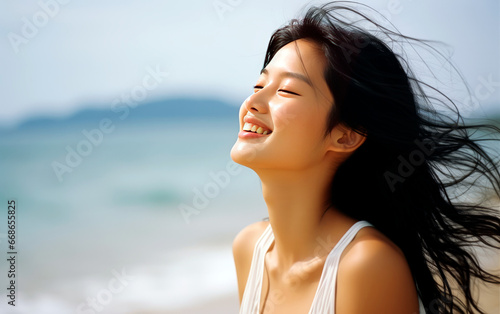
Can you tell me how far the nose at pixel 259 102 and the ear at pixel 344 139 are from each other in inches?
9.9

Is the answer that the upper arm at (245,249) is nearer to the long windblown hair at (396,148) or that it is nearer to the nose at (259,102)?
the long windblown hair at (396,148)

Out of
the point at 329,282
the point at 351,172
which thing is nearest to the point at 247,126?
the point at 351,172

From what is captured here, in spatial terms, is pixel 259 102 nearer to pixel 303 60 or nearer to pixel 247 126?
pixel 247 126

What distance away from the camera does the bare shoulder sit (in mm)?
1747

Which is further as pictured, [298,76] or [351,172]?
[351,172]

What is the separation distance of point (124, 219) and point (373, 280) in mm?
5246

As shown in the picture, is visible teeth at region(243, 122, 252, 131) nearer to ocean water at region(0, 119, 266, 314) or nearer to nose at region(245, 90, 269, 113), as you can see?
nose at region(245, 90, 269, 113)

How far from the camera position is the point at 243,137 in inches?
75.0

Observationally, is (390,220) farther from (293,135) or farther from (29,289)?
(29,289)

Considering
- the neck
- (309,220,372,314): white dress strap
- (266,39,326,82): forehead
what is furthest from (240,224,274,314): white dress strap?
(266,39,326,82): forehead

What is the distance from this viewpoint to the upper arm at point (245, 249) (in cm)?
229

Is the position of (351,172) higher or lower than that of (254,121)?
lower

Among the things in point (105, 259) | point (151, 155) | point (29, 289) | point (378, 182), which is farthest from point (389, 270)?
point (151, 155)

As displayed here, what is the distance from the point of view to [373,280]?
175cm
